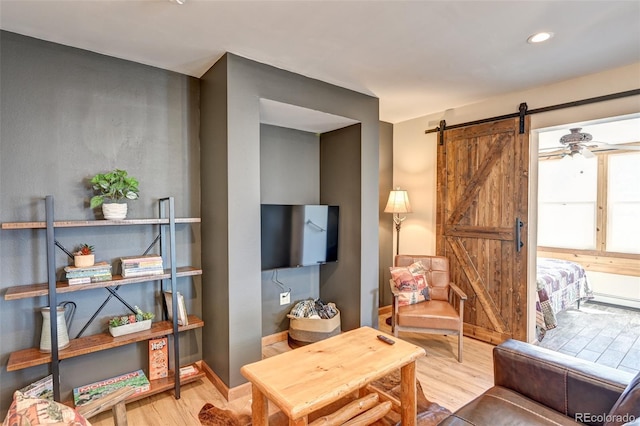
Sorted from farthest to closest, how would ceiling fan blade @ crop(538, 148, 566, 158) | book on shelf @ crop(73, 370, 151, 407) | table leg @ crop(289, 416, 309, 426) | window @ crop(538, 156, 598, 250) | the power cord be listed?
ceiling fan blade @ crop(538, 148, 566, 158) < window @ crop(538, 156, 598, 250) < the power cord < book on shelf @ crop(73, 370, 151, 407) < table leg @ crop(289, 416, 309, 426)

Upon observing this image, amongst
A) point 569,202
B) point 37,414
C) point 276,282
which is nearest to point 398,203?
point 276,282

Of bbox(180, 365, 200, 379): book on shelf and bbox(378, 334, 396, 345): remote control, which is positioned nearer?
bbox(378, 334, 396, 345): remote control

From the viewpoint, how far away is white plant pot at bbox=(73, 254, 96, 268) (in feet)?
6.83

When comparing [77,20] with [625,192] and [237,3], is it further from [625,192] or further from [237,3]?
[625,192]

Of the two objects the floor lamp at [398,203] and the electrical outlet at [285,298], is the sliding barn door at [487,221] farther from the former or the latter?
the electrical outlet at [285,298]

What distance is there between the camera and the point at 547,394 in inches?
61.0

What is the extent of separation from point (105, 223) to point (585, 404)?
2.82 metres

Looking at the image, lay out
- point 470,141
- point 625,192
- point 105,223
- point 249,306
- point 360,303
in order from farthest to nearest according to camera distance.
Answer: point 625,192 < point 470,141 < point 360,303 < point 249,306 < point 105,223

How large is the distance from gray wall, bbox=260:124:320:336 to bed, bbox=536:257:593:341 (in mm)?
2403

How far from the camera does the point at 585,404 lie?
145 cm

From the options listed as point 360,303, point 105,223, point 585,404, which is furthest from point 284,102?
point 585,404

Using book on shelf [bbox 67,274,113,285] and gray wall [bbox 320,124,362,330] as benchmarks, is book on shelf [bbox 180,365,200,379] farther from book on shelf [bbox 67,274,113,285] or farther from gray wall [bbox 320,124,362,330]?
gray wall [bbox 320,124,362,330]

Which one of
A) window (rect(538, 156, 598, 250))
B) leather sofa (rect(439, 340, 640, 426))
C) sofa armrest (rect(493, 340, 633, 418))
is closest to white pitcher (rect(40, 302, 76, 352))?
leather sofa (rect(439, 340, 640, 426))

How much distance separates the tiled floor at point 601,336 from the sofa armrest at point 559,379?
1993mm
